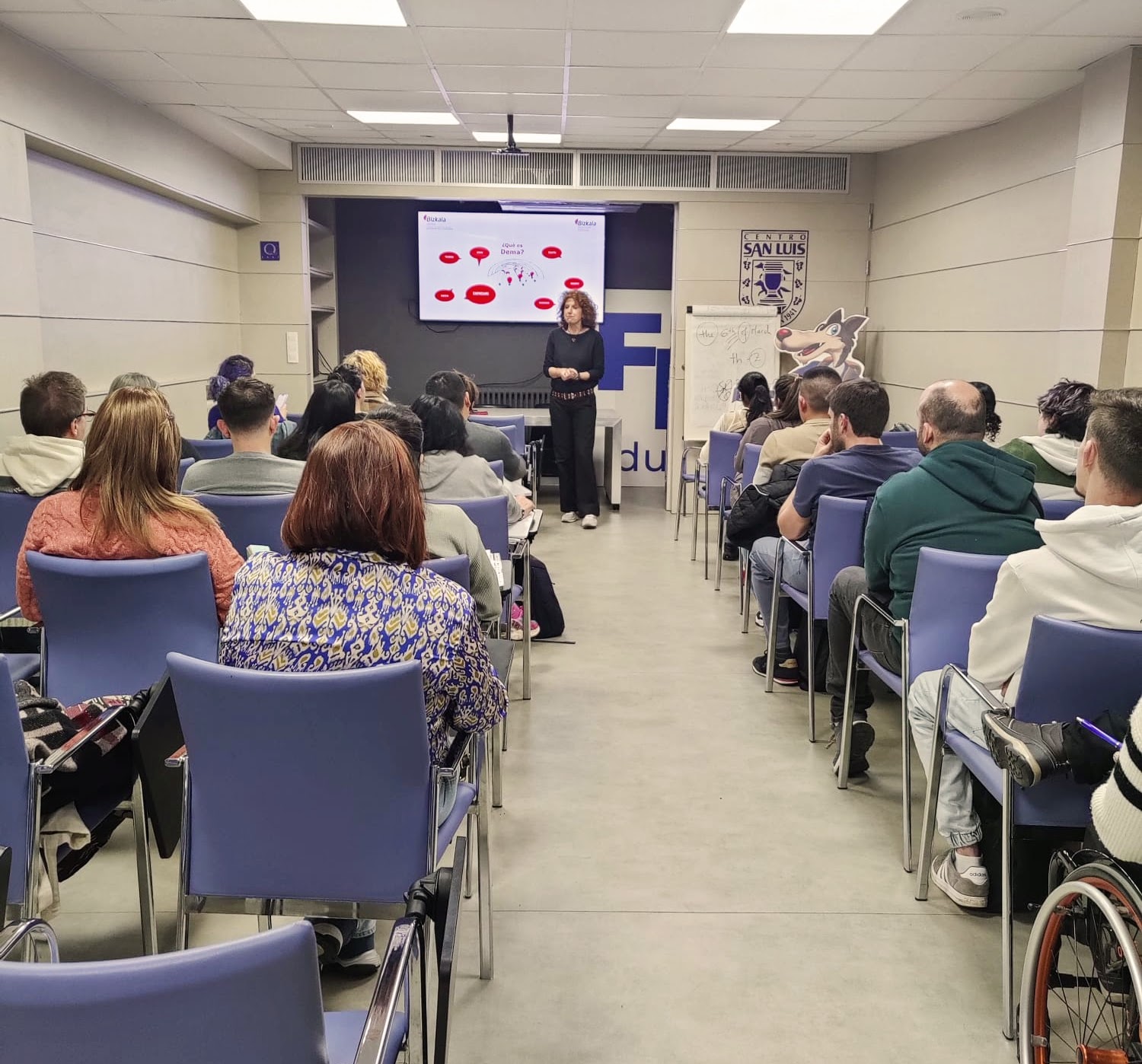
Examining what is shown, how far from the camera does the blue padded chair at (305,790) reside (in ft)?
5.07

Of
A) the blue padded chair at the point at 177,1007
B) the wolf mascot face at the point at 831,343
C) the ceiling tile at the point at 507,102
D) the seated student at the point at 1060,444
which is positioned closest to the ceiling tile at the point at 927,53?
the seated student at the point at 1060,444

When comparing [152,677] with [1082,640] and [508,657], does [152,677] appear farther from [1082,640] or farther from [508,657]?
[1082,640]

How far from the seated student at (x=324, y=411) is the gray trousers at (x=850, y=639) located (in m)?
1.83

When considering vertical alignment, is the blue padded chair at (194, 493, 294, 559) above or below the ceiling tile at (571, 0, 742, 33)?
below

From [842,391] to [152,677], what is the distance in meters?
2.34

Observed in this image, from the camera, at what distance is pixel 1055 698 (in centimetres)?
196

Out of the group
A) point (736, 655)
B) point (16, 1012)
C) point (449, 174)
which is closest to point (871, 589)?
point (736, 655)

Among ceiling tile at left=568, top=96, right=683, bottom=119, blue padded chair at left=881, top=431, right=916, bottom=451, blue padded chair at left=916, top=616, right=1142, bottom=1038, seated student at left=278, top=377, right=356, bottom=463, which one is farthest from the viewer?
ceiling tile at left=568, top=96, right=683, bottom=119

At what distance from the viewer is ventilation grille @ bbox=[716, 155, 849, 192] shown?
306 inches

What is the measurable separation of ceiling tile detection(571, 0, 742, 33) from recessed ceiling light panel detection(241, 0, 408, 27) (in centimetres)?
57

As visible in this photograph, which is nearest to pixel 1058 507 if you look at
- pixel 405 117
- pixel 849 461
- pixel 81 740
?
pixel 849 461

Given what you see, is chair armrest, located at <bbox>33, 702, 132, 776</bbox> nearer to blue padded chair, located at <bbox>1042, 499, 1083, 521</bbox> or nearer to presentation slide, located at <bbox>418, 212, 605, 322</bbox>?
blue padded chair, located at <bbox>1042, 499, 1083, 521</bbox>

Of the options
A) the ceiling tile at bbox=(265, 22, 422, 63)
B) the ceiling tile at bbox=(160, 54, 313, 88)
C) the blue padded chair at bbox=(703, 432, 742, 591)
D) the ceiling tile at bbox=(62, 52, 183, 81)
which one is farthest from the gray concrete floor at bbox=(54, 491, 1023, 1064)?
the ceiling tile at bbox=(62, 52, 183, 81)

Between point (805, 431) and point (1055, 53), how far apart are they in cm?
209
